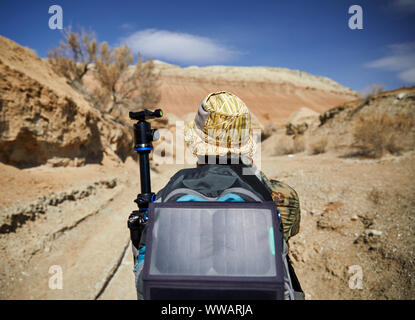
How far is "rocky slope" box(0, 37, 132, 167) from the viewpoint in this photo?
4.17 metres

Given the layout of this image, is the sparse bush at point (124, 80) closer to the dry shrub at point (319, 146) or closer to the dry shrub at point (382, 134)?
the dry shrub at point (319, 146)

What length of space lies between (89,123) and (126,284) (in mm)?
4908

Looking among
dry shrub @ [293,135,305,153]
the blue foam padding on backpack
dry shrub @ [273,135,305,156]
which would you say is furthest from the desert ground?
dry shrub @ [273,135,305,156]

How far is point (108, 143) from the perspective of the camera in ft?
26.1

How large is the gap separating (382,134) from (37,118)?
8325 millimetres

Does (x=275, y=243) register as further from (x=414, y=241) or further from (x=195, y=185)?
(x=414, y=241)

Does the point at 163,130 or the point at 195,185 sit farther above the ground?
the point at 163,130

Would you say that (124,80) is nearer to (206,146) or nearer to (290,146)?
(290,146)

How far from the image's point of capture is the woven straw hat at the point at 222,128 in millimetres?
1384

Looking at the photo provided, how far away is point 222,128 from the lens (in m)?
1.39

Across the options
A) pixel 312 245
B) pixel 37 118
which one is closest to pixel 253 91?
pixel 37 118

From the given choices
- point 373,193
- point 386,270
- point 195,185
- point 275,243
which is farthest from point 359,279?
point 195,185

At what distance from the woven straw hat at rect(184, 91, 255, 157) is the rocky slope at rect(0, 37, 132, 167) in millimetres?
4201

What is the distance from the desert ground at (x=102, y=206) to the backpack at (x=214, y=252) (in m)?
0.85
